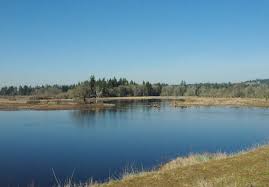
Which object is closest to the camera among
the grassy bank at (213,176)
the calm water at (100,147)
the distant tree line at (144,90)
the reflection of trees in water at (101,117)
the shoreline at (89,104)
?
the grassy bank at (213,176)

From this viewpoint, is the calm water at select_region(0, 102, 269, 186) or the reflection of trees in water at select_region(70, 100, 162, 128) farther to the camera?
the reflection of trees in water at select_region(70, 100, 162, 128)

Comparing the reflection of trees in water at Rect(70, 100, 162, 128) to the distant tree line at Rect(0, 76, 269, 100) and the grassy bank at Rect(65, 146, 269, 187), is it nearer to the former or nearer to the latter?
the grassy bank at Rect(65, 146, 269, 187)

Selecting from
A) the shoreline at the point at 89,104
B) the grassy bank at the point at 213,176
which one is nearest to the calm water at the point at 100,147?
the grassy bank at the point at 213,176

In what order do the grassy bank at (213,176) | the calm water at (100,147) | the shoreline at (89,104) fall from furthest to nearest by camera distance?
the shoreline at (89,104), the calm water at (100,147), the grassy bank at (213,176)

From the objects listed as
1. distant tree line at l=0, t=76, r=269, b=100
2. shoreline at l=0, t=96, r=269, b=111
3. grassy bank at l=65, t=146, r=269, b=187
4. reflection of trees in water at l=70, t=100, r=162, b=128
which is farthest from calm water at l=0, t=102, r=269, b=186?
distant tree line at l=0, t=76, r=269, b=100

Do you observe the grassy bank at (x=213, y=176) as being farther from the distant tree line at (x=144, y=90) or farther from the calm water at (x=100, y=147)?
the distant tree line at (x=144, y=90)

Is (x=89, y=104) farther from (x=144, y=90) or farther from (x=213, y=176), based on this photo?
(x=213, y=176)

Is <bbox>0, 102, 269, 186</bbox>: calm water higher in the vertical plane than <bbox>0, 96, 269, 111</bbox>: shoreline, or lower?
lower

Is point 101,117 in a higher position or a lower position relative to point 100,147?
higher

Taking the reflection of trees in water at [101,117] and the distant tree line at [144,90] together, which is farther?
the distant tree line at [144,90]

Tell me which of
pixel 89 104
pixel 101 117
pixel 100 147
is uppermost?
pixel 89 104

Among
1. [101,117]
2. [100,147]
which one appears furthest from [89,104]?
[100,147]

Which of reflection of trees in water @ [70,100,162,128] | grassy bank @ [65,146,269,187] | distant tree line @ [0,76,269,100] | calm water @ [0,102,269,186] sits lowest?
calm water @ [0,102,269,186]

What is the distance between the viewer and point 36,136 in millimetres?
32219
